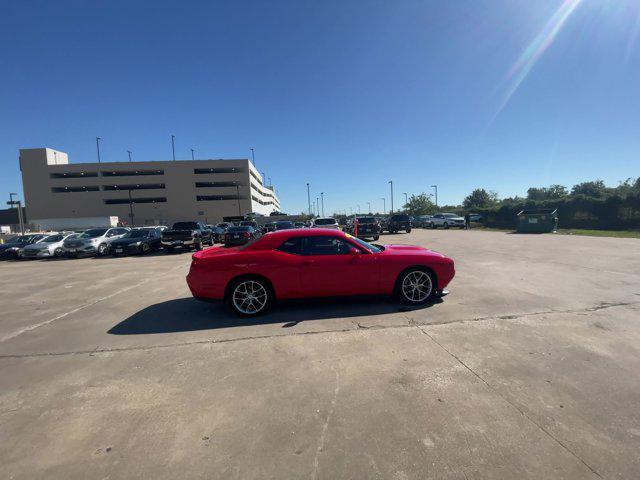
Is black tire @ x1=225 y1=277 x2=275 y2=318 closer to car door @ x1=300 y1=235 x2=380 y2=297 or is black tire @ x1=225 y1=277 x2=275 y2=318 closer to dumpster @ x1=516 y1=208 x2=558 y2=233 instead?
car door @ x1=300 y1=235 x2=380 y2=297

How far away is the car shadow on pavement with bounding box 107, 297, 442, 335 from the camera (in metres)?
5.12

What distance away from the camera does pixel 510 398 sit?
289 cm

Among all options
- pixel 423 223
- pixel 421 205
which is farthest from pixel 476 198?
pixel 423 223

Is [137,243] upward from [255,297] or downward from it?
upward

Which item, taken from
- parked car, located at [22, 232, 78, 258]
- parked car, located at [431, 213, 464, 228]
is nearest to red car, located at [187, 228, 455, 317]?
parked car, located at [22, 232, 78, 258]

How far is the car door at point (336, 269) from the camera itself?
18.0ft

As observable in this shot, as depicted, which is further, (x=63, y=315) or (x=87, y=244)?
(x=87, y=244)

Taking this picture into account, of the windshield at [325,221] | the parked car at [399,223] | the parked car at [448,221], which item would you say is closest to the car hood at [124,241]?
the windshield at [325,221]

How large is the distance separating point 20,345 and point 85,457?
3.46 metres

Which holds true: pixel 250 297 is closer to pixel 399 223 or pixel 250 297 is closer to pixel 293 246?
pixel 293 246

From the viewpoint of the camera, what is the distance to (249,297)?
17.9 feet

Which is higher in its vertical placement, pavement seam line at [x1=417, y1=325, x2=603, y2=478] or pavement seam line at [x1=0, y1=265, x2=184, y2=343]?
pavement seam line at [x1=0, y1=265, x2=184, y2=343]

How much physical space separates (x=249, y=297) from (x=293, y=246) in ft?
3.79

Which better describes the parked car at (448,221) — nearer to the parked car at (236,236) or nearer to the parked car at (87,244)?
the parked car at (236,236)
